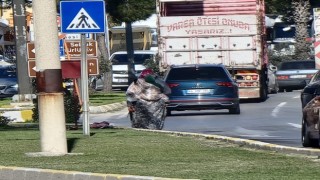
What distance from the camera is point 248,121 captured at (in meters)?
30.1

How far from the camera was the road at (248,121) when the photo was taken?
2358cm

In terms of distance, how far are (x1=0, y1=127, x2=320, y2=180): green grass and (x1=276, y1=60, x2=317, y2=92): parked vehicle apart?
106ft

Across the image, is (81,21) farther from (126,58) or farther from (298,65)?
(126,58)

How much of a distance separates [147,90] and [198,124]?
482 centimetres

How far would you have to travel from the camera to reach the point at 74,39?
95.9ft

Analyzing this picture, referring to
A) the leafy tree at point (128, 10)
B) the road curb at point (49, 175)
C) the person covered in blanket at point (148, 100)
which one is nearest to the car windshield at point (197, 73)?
the person covered in blanket at point (148, 100)

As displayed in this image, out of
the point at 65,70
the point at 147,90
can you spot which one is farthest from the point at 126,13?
the point at 65,70

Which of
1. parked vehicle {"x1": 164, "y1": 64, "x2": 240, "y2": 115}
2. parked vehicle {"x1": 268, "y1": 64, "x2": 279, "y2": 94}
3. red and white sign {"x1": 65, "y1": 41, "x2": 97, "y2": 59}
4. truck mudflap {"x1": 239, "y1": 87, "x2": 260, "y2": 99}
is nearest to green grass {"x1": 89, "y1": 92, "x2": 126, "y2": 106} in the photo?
truck mudflap {"x1": 239, "y1": 87, "x2": 260, "y2": 99}

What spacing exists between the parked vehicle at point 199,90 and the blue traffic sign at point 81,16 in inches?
500

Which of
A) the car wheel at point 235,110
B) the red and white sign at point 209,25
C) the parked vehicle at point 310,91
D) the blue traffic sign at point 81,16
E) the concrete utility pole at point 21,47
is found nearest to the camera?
the blue traffic sign at point 81,16

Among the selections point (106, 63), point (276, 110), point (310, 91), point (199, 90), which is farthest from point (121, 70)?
point (310, 91)

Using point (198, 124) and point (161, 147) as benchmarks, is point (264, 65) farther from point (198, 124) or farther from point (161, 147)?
point (161, 147)

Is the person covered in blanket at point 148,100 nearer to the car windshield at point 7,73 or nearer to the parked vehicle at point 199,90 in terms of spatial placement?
the parked vehicle at point 199,90

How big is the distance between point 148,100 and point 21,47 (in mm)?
11572
